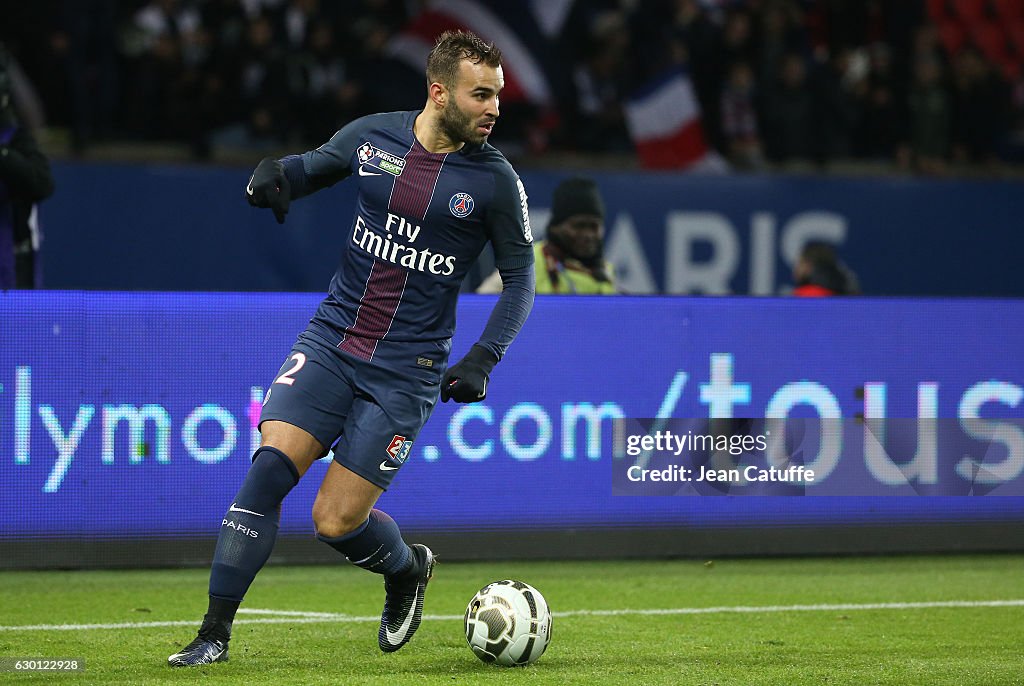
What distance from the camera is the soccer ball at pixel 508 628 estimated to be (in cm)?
527

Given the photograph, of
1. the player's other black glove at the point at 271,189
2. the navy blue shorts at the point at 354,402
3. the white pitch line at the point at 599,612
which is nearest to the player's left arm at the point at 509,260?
the navy blue shorts at the point at 354,402

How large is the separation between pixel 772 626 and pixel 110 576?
3.17 m

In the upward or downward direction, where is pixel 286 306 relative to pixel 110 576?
upward

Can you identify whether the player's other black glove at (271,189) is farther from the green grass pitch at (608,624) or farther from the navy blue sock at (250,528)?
the green grass pitch at (608,624)

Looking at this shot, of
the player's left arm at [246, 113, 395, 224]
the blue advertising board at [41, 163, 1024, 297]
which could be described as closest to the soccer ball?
the player's left arm at [246, 113, 395, 224]

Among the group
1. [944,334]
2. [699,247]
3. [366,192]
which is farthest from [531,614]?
[699,247]

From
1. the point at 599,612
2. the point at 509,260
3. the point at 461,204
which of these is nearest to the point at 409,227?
the point at 461,204

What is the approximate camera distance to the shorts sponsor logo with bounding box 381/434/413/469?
16.9 ft

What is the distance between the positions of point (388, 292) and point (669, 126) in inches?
380

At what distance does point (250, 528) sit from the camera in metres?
4.97

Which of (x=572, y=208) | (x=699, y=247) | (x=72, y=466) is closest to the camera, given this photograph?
(x=72, y=466)

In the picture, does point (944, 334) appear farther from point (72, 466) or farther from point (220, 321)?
point (72, 466)

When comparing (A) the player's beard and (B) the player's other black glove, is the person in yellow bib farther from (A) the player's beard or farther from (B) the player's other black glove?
(B) the player's other black glove

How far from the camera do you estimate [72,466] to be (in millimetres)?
7242
